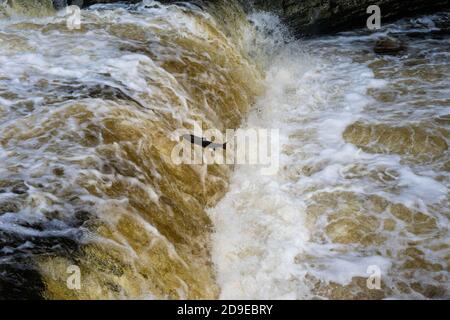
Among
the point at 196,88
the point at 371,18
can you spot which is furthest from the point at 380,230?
the point at 371,18

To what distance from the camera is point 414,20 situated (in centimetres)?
884

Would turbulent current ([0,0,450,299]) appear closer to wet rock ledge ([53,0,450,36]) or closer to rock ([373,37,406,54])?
rock ([373,37,406,54])

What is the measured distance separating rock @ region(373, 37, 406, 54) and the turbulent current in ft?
2.47

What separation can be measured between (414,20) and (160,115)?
258 inches

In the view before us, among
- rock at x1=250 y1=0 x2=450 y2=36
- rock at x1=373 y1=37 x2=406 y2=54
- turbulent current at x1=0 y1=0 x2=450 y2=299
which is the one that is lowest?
turbulent current at x1=0 y1=0 x2=450 y2=299

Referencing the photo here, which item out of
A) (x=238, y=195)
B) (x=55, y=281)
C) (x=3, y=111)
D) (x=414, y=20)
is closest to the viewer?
(x=55, y=281)

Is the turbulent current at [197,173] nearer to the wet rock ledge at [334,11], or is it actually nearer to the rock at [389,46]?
the rock at [389,46]

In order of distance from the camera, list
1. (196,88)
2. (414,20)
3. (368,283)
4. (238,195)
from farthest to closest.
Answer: (414,20) → (196,88) → (238,195) → (368,283)

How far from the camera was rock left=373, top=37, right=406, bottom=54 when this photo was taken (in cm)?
765

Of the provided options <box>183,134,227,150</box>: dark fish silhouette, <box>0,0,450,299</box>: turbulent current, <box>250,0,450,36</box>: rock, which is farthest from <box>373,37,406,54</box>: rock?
<box>183,134,227,150</box>: dark fish silhouette

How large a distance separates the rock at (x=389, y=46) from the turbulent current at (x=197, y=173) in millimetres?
752

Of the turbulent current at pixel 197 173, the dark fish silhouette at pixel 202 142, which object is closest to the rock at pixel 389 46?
the turbulent current at pixel 197 173

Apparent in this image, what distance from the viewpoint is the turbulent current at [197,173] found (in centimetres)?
322

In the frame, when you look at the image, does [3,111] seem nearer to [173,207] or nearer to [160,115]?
[160,115]
